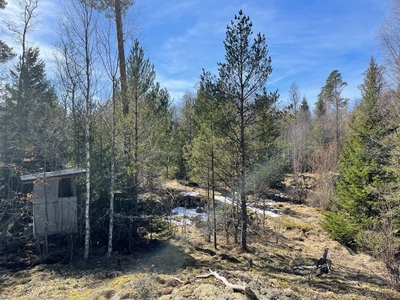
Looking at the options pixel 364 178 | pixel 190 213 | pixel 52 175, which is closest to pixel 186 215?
pixel 190 213

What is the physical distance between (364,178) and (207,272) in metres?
7.25

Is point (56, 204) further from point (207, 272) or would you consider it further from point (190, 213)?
point (190, 213)

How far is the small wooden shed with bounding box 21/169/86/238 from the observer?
27.8 ft

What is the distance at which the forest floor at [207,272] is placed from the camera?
15.3 ft

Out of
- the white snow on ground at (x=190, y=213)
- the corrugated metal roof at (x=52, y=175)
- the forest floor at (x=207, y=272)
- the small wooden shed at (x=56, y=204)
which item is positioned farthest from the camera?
the white snow on ground at (x=190, y=213)

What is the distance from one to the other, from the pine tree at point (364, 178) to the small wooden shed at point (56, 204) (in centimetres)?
1038

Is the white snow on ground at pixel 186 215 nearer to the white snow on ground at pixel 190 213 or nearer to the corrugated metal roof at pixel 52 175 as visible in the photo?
the white snow on ground at pixel 190 213

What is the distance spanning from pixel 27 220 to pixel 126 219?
521 centimetres

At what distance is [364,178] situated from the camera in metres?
9.72

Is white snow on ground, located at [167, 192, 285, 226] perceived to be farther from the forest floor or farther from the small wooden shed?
the small wooden shed

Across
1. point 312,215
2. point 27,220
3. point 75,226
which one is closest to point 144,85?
point 75,226

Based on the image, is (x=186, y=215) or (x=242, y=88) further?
(x=186, y=215)

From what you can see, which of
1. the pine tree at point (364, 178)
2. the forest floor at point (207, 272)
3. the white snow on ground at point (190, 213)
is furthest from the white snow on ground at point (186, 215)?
the pine tree at point (364, 178)

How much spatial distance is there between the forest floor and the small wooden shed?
1.20 meters
